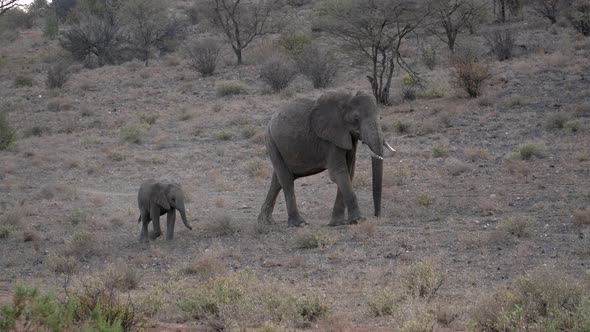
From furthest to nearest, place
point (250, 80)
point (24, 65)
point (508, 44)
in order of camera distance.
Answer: point (24, 65)
point (250, 80)
point (508, 44)

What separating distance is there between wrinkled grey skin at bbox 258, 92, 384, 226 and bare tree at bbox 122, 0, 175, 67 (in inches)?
1073

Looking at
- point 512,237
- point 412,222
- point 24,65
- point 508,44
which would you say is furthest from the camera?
point 24,65

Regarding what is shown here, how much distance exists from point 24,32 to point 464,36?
121 ft

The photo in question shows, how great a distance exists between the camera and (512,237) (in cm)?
1098

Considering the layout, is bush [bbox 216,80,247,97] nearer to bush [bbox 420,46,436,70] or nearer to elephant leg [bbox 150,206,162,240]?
bush [bbox 420,46,436,70]

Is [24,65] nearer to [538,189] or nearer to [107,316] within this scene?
[538,189]

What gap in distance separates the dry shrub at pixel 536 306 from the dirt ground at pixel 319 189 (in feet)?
0.89

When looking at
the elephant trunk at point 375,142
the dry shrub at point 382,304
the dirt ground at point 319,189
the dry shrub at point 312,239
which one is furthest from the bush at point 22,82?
the dry shrub at point 382,304

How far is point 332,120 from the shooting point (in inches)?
514

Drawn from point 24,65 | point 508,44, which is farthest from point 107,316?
point 24,65

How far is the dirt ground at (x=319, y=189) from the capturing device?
32.6 feet

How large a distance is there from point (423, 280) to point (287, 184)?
225 inches

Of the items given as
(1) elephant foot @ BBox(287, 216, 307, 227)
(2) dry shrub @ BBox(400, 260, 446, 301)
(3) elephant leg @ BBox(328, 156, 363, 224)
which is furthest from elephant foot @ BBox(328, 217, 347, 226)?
(2) dry shrub @ BBox(400, 260, 446, 301)

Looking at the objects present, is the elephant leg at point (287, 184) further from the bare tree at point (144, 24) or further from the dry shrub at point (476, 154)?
the bare tree at point (144, 24)
